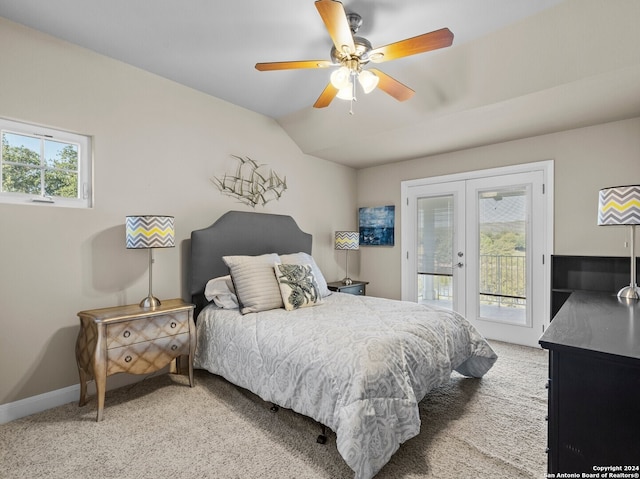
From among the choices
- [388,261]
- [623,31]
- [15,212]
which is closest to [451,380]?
[388,261]

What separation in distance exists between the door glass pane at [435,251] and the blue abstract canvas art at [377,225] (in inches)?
16.0

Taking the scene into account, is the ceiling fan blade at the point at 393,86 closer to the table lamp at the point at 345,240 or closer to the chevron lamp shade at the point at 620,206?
the chevron lamp shade at the point at 620,206

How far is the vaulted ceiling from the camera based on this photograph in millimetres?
2002

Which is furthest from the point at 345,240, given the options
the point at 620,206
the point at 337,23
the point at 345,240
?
→ the point at 337,23

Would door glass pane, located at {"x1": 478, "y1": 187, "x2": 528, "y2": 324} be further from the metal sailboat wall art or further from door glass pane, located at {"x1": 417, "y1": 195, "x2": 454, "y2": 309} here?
the metal sailboat wall art

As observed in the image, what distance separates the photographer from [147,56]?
2.57 m

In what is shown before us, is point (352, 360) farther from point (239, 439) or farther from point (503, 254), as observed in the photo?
point (503, 254)

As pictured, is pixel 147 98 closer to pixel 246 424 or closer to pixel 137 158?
pixel 137 158

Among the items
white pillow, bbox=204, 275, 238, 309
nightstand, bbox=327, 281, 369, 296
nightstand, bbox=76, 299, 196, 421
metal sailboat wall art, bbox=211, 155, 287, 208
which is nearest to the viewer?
nightstand, bbox=76, 299, 196, 421

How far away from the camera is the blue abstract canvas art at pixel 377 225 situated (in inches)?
182

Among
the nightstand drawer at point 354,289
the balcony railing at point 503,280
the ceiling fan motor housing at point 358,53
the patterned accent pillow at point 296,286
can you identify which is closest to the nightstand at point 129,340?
the patterned accent pillow at point 296,286

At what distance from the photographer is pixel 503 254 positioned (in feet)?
12.2

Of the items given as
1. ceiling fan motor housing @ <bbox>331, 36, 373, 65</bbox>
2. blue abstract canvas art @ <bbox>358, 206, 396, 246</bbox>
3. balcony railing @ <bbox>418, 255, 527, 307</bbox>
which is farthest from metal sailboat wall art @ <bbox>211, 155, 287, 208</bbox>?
balcony railing @ <bbox>418, 255, 527, 307</bbox>

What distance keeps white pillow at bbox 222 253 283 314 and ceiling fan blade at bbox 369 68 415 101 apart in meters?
1.66
